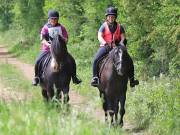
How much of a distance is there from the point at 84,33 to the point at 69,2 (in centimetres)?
321

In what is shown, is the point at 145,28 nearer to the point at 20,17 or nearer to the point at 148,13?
the point at 148,13

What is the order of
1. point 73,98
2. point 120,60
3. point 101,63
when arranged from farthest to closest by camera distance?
point 73,98, point 101,63, point 120,60

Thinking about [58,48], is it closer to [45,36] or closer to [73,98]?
[45,36]

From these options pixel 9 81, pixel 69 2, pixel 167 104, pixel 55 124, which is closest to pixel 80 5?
pixel 69 2

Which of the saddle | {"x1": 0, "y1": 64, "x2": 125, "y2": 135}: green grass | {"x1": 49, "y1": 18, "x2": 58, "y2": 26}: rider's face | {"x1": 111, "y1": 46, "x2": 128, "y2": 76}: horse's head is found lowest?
the saddle

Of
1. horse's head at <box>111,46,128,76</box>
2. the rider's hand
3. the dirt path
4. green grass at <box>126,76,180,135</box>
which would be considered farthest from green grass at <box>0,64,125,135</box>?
the rider's hand

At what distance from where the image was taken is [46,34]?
1288 cm

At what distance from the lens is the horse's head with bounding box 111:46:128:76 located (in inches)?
433

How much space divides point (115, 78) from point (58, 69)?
156 cm

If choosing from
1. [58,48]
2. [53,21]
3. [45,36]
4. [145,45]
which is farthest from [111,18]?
[145,45]

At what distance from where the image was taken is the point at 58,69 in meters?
12.3

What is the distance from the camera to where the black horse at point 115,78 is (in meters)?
11.1

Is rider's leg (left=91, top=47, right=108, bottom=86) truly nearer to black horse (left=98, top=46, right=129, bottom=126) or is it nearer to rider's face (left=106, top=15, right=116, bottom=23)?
black horse (left=98, top=46, right=129, bottom=126)

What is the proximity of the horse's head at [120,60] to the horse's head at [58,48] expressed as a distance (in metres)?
1.44
